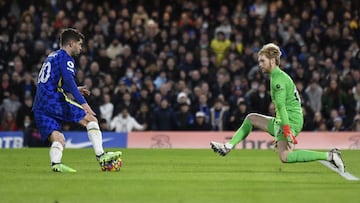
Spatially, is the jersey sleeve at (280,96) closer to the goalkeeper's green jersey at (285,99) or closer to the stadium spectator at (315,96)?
the goalkeeper's green jersey at (285,99)

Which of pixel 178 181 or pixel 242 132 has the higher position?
pixel 242 132

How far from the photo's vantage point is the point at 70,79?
12.8 meters

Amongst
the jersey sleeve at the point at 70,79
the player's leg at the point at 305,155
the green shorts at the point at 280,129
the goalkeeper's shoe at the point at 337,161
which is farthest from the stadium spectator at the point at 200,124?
the goalkeeper's shoe at the point at 337,161

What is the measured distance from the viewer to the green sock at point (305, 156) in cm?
1272

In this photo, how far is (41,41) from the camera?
1002 inches

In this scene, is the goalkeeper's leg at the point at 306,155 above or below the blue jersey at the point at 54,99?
below

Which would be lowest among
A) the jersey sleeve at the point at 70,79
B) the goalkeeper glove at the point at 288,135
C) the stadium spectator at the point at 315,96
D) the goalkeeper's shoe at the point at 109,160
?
the goalkeeper's shoe at the point at 109,160

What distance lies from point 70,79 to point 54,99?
524 millimetres

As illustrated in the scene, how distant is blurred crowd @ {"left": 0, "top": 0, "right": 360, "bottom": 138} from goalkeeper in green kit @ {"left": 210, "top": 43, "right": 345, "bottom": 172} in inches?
386

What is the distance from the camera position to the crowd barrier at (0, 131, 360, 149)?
2205cm

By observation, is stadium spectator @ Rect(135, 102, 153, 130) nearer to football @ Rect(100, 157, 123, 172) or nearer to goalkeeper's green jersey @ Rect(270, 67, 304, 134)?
football @ Rect(100, 157, 123, 172)

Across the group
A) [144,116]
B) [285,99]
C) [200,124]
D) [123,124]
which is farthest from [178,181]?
[144,116]

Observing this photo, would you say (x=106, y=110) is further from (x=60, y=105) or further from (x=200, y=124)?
(x=60, y=105)

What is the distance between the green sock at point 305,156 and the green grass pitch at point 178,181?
24cm
